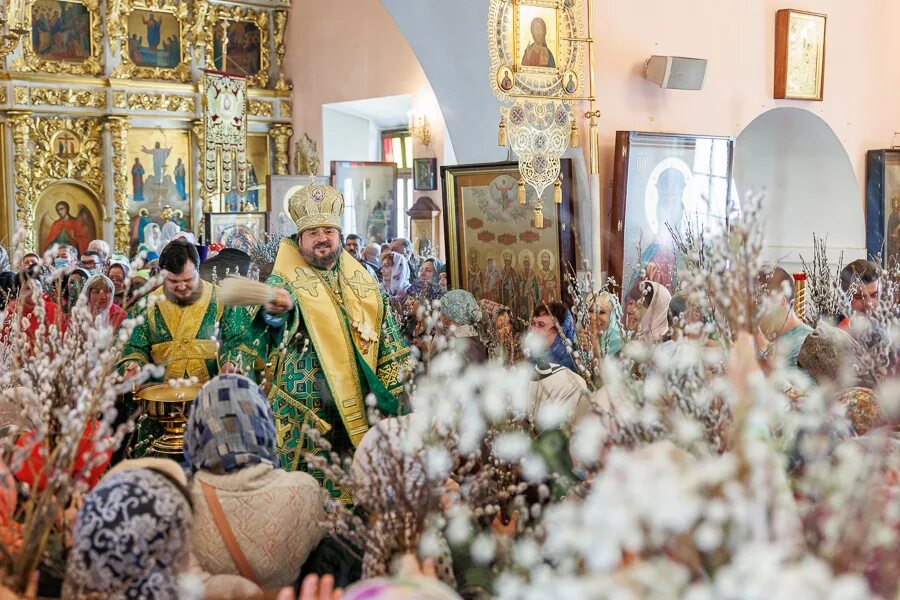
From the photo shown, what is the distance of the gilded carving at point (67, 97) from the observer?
15.1 metres

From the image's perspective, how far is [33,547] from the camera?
7.10ft

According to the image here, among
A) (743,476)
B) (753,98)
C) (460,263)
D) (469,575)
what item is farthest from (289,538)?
(753,98)

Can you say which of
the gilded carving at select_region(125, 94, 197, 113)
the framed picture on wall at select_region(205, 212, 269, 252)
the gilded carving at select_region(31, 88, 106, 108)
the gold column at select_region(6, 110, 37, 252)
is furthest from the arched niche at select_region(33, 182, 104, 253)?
the framed picture on wall at select_region(205, 212, 269, 252)

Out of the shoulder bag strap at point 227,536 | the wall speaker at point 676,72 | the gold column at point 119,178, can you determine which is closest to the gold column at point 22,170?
the gold column at point 119,178

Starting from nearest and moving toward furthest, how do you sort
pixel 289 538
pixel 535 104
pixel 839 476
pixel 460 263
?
pixel 839 476, pixel 289 538, pixel 535 104, pixel 460 263

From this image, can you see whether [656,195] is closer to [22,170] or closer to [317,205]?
[317,205]

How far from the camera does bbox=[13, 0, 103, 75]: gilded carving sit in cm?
1502

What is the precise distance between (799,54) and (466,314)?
14.4ft

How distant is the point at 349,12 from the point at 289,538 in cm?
1381

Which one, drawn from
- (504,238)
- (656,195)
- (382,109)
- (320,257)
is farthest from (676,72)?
(382,109)

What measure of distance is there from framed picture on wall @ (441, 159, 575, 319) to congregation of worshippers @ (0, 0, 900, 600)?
0.02 meters

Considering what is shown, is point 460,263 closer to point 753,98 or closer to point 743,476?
point 753,98

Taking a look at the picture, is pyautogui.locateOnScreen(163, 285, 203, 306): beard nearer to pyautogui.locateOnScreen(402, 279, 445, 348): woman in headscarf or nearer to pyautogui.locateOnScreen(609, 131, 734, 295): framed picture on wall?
pyautogui.locateOnScreen(402, 279, 445, 348): woman in headscarf

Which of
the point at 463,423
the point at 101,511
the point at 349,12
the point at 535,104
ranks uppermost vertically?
the point at 349,12
